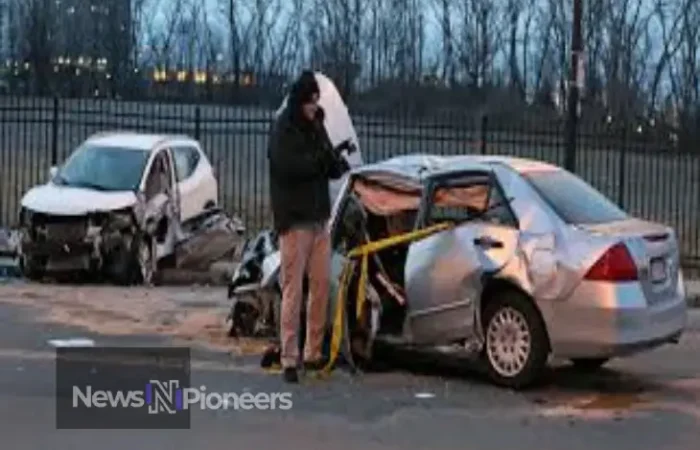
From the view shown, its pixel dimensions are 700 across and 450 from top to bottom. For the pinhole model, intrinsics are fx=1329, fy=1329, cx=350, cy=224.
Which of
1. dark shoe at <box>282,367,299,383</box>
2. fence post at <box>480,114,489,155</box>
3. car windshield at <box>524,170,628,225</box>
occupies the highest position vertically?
fence post at <box>480,114,489,155</box>

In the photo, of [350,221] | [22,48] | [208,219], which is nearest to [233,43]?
[22,48]

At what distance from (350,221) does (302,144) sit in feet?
3.84

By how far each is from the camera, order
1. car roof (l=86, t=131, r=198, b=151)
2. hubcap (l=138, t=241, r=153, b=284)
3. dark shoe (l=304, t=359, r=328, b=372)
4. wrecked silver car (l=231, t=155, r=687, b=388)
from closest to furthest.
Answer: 1. wrecked silver car (l=231, t=155, r=687, b=388)
2. dark shoe (l=304, t=359, r=328, b=372)
3. hubcap (l=138, t=241, r=153, b=284)
4. car roof (l=86, t=131, r=198, b=151)

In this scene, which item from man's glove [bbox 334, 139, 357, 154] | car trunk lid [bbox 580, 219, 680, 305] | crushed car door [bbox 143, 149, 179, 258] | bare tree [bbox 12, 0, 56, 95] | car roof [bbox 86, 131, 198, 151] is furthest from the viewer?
bare tree [bbox 12, 0, 56, 95]

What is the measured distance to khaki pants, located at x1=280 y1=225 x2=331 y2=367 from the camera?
31.2 ft

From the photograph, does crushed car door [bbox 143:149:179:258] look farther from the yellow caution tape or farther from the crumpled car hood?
the yellow caution tape

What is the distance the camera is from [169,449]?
750 cm

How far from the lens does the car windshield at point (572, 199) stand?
9.52 meters

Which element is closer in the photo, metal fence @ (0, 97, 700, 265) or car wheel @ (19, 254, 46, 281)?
car wheel @ (19, 254, 46, 281)

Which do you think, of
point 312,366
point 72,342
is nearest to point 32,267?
point 72,342

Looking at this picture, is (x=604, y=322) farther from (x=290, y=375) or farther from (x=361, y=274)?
(x=290, y=375)

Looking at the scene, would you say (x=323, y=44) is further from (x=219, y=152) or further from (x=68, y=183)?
(x=68, y=183)

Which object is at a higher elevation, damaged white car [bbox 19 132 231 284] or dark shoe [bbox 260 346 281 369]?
damaged white car [bbox 19 132 231 284]

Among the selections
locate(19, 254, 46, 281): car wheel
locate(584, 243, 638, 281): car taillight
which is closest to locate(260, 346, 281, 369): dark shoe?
locate(584, 243, 638, 281): car taillight
